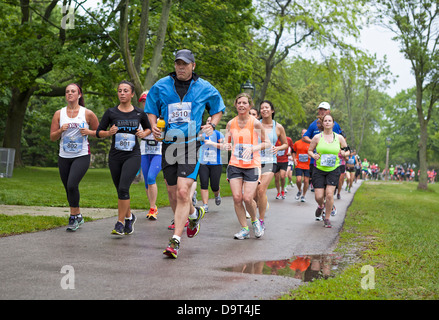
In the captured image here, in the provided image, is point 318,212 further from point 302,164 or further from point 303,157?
point 303,157

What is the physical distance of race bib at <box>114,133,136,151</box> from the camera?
7309mm

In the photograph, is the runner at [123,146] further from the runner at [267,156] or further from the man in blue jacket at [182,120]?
the runner at [267,156]

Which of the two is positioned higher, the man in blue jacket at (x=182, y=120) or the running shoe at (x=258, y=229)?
the man in blue jacket at (x=182, y=120)

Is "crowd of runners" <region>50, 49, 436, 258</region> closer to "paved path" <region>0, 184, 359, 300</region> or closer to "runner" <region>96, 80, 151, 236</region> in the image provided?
"runner" <region>96, 80, 151, 236</region>

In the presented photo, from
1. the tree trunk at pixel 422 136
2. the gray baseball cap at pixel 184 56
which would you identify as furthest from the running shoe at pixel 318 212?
the tree trunk at pixel 422 136

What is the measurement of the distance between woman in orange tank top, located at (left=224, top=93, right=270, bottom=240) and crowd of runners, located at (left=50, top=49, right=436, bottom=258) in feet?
0.05

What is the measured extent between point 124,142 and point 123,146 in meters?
0.06

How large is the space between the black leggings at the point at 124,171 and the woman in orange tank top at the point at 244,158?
1.35 metres

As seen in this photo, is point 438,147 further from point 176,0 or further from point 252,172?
point 252,172

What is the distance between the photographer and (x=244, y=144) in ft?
25.1

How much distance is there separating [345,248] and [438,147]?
71214 mm

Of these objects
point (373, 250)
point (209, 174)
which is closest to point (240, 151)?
point (373, 250)

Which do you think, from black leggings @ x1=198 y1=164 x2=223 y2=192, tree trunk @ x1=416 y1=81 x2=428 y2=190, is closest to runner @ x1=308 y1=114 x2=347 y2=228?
black leggings @ x1=198 y1=164 x2=223 y2=192

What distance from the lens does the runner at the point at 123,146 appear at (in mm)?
7258
